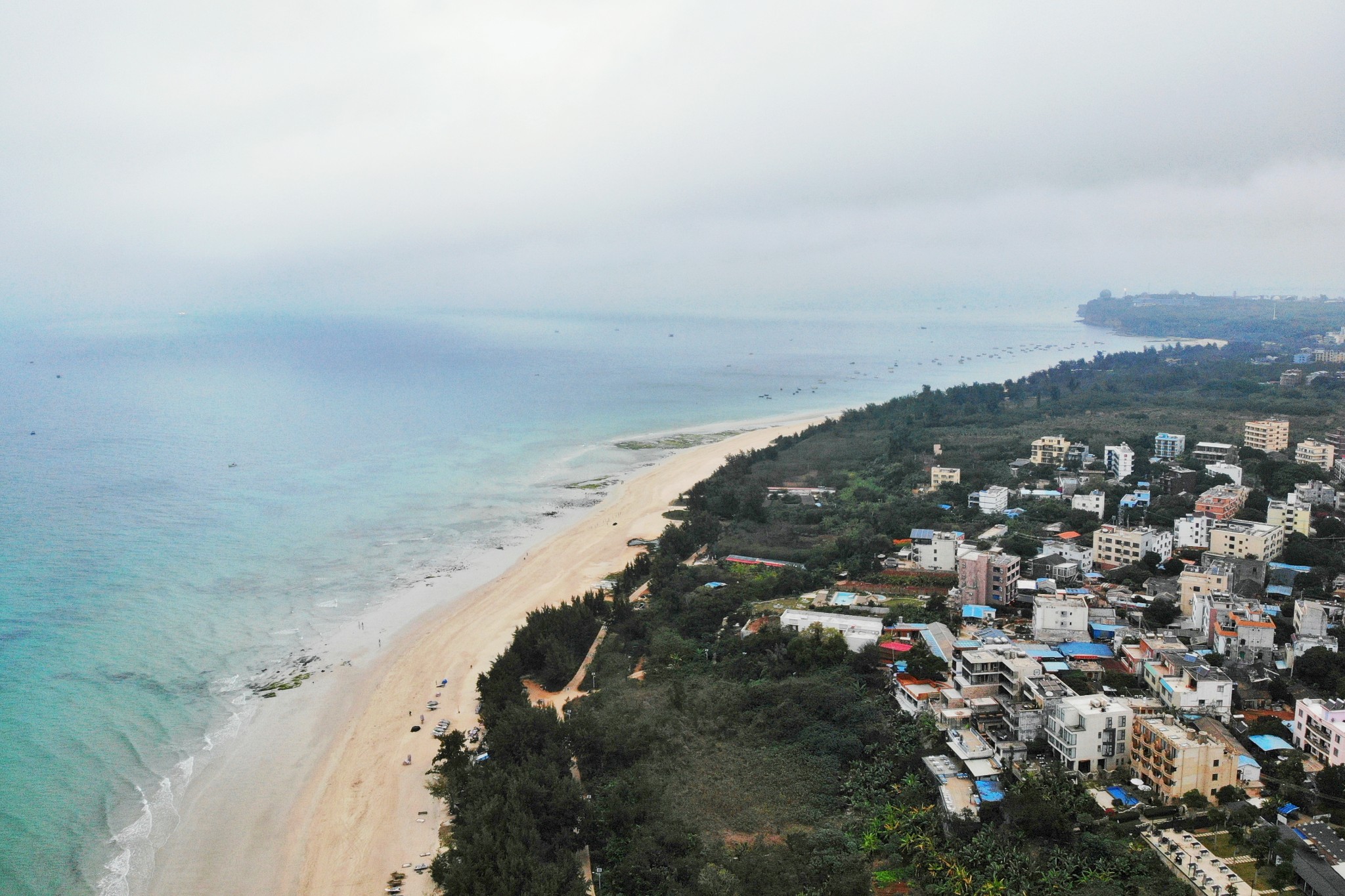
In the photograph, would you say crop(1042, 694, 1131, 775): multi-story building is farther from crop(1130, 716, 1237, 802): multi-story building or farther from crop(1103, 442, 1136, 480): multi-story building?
crop(1103, 442, 1136, 480): multi-story building

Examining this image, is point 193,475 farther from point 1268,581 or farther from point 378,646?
point 1268,581

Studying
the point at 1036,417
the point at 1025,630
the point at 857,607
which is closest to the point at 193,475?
the point at 857,607

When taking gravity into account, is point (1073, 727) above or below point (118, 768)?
above

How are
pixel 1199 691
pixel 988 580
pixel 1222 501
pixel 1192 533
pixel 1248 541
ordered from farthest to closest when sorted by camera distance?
pixel 1222 501 → pixel 1192 533 → pixel 1248 541 → pixel 988 580 → pixel 1199 691

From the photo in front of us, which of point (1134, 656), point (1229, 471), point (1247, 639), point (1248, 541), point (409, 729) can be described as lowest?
point (409, 729)

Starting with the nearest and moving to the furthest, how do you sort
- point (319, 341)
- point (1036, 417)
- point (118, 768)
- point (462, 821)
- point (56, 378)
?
point (462, 821) < point (118, 768) < point (1036, 417) < point (56, 378) < point (319, 341)

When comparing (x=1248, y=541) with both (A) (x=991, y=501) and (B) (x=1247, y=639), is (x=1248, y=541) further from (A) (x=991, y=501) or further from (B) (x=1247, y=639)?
(A) (x=991, y=501)

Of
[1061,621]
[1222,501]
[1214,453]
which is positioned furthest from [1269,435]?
[1061,621]
